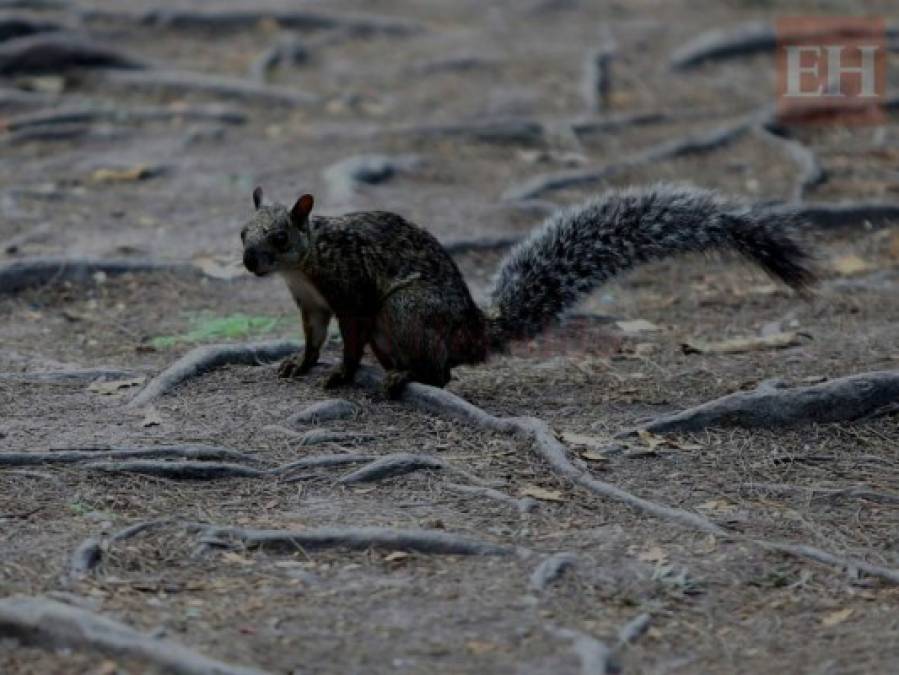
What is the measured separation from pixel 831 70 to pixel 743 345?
6151 mm

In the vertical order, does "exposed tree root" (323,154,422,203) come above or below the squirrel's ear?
below

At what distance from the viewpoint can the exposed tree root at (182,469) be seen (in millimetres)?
5008

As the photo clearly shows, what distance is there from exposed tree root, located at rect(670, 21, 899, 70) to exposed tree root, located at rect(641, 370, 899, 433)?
723cm

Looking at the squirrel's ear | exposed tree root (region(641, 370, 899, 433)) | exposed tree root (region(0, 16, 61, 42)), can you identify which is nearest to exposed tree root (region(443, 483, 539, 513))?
exposed tree root (region(641, 370, 899, 433))

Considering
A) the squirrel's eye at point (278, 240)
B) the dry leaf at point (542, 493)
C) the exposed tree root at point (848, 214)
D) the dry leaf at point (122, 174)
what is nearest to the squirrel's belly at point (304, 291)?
the squirrel's eye at point (278, 240)

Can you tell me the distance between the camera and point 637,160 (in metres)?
10.1

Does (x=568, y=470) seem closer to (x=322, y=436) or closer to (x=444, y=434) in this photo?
(x=444, y=434)

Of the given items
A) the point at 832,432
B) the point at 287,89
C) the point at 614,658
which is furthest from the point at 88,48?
the point at 614,658

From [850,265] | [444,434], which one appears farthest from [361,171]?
[444,434]

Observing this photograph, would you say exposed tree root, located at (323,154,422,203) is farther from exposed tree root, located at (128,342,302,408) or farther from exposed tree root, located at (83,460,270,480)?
exposed tree root, located at (83,460,270,480)

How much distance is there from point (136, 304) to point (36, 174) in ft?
8.62

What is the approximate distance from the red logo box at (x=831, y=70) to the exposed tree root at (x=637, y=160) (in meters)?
0.57

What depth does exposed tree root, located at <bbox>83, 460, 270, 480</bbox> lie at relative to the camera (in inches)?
197

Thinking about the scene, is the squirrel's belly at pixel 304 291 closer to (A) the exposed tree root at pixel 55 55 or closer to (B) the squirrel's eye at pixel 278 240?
(B) the squirrel's eye at pixel 278 240
